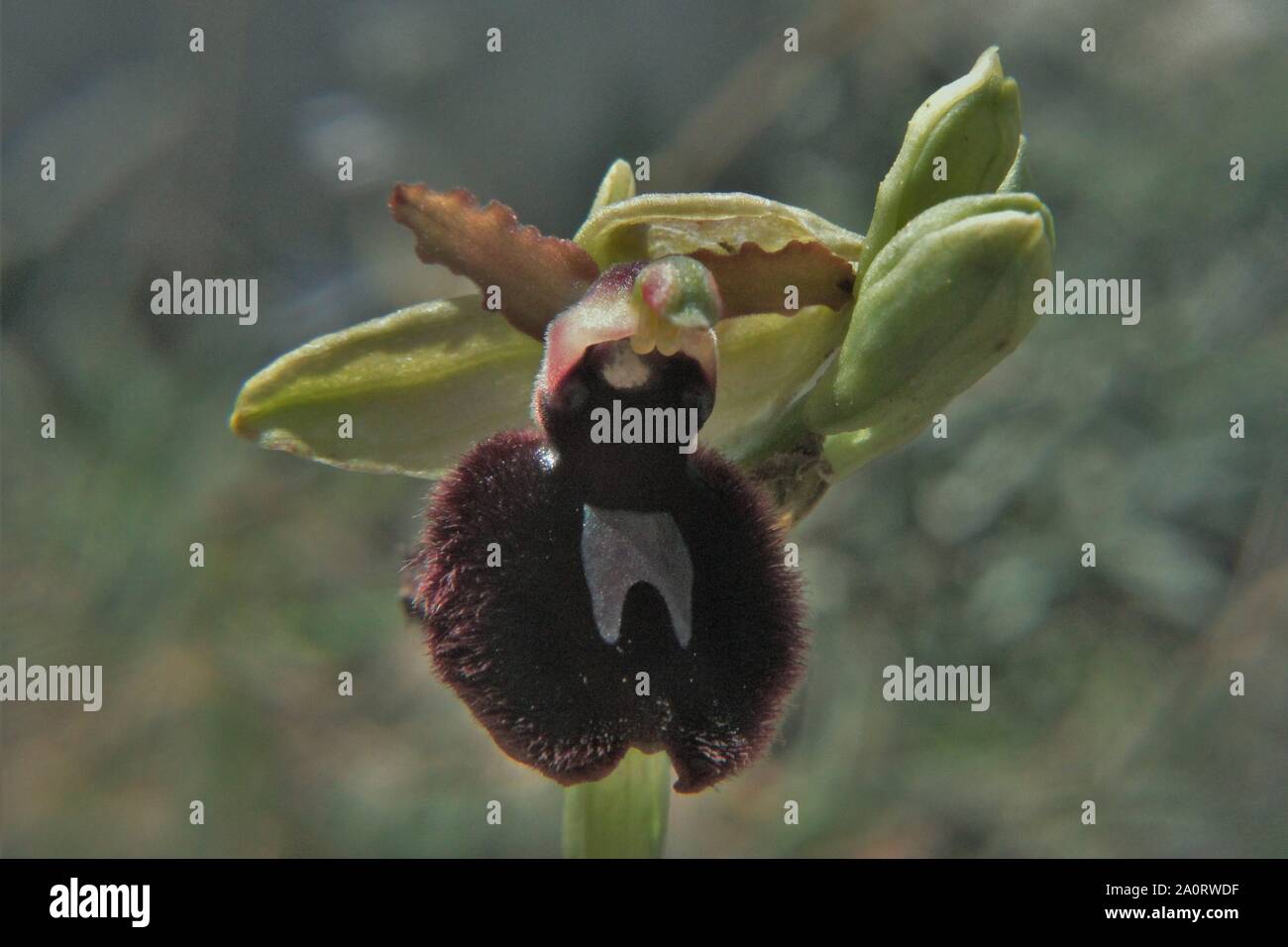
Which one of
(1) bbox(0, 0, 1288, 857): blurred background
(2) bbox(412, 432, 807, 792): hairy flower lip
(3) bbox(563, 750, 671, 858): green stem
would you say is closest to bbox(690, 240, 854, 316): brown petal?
(2) bbox(412, 432, 807, 792): hairy flower lip

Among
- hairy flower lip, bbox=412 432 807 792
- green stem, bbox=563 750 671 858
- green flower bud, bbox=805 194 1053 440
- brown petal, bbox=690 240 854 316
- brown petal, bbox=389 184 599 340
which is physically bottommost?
green stem, bbox=563 750 671 858

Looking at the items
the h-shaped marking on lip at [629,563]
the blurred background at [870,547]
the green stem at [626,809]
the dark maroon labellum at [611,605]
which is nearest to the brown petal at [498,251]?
the dark maroon labellum at [611,605]

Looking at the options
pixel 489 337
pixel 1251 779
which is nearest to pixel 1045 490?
pixel 1251 779

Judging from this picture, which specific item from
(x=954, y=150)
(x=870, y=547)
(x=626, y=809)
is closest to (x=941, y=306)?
(x=954, y=150)

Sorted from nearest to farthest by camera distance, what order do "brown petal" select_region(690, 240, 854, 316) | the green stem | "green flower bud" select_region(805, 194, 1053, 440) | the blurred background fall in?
"green flower bud" select_region(805, 194, 1053, 440) < "brown petal" select_region(690, 240, 854, 316) < the green stem < the blurred background

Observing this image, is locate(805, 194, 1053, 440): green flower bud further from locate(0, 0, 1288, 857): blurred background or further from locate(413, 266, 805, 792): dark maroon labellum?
locate(0, 0, 1288, 857): blurred background

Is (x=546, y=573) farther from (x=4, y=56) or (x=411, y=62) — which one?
(x=4, y=56)

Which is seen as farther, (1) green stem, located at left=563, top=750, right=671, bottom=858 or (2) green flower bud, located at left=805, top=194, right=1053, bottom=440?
(1) green stem, located at left=563, top=750, right=671, bottom=858

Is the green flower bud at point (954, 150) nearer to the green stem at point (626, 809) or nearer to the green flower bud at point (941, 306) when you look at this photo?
the green flower bud at point (941, 306)
